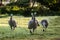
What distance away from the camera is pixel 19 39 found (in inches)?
86.7

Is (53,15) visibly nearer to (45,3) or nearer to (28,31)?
(45,3)

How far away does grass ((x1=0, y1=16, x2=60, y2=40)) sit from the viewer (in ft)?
7.40

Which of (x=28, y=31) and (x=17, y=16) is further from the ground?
(x=17, y=16)

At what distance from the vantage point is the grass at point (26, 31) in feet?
7.40

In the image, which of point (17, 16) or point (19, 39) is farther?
point (17, 16)

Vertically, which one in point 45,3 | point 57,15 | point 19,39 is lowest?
point 19,39

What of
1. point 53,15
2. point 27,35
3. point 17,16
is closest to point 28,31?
→ point 27,35

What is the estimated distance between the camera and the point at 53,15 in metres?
2.60

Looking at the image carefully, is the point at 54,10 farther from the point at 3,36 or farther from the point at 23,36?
the point at 3,36

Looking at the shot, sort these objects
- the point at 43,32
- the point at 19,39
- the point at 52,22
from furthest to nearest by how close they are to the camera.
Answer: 1. the point at 52,22
2. the point at 43,32
3. the point at 19,39

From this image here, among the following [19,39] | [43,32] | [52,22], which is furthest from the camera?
[52,22]

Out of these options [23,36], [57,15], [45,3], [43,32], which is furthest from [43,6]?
[23,36]

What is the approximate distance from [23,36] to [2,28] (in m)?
0.30

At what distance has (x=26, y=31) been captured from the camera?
2.39 m
